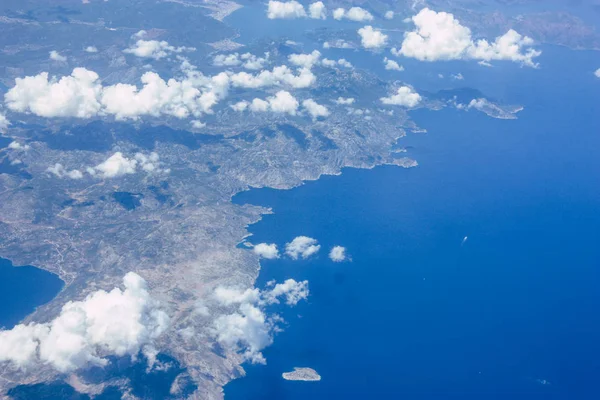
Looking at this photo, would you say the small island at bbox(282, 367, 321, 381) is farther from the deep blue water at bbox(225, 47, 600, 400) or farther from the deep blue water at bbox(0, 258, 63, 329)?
the deep blue water at bbox(0, 258, 63, 329)

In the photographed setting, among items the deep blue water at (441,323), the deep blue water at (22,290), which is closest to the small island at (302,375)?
the deep blue water at (441,323)

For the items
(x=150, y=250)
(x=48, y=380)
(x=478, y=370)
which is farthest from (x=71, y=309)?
(x=478, y=370)

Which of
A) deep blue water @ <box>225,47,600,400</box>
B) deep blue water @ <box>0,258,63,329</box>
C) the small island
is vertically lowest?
deep blue water @ <box>0,258,63,329</box>

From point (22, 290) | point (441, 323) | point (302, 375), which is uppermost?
point (441, 323)

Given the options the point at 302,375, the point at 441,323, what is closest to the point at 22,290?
the point at 302,375

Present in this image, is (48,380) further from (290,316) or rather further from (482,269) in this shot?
(482,269)

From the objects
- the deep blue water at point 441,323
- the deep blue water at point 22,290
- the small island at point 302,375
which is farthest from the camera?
the deep blue water at point 22,290

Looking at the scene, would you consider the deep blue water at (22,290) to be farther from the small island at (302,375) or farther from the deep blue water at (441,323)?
the small island at (302,375)

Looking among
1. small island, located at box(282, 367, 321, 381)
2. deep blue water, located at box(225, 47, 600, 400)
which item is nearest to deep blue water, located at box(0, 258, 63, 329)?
deep blue water, located at box(225, 47, 600, 400)

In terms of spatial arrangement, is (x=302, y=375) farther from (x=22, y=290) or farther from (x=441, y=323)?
(x=22, y=290)
